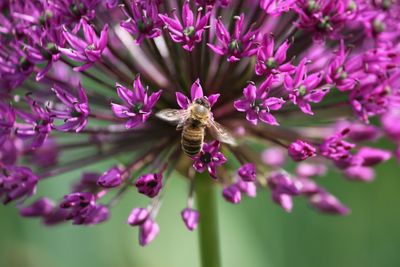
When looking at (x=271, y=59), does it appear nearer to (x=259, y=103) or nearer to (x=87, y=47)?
(x=259, y=103)

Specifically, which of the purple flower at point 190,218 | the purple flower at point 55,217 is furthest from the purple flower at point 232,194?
the purple flower at point 55,217

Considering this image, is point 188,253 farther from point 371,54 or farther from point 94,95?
point 371,54

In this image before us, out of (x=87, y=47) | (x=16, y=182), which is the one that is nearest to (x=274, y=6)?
(x=87, y=47)

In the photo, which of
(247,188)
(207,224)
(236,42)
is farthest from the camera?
(207,224)

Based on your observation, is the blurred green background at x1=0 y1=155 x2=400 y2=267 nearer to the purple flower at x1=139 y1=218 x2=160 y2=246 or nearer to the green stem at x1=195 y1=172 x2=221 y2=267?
the green stem at x1=195 y1=172 x2=221 y2=267

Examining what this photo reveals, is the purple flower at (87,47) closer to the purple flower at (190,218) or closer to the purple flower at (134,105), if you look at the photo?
the purple flower at (134,105)
